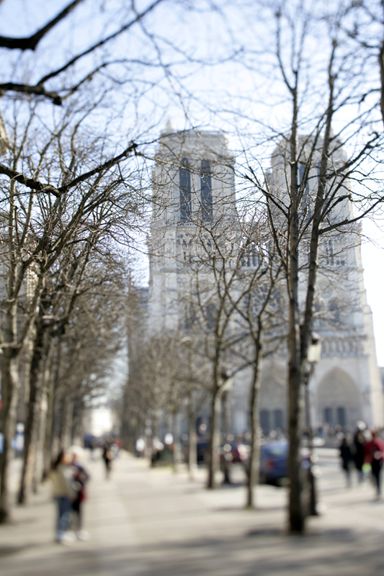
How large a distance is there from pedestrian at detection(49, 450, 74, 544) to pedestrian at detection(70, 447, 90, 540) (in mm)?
188

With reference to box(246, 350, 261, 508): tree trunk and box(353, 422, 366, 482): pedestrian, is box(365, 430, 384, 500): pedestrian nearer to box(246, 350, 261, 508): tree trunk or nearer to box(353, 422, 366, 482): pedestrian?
box(353, 422, 366, 482): pedestrian

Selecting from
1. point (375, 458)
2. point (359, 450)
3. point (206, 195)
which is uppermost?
point (206, 195)

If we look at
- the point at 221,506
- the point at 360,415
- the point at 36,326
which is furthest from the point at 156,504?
the point at 360,415

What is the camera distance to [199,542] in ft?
33.9

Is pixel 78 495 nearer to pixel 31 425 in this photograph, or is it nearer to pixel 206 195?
pixel 31 425

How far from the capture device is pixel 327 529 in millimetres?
11234

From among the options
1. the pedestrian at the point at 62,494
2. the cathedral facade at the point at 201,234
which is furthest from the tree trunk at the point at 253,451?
the pedestrian at the point at 62,494

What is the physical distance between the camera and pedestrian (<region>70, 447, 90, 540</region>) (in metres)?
10.9

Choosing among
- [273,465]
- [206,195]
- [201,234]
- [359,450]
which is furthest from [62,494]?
[273,465]

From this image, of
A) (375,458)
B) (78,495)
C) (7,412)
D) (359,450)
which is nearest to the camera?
(78,495)

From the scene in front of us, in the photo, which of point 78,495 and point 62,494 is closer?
point 62,494

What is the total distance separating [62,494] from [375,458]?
363 inches

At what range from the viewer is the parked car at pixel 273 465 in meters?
21.5

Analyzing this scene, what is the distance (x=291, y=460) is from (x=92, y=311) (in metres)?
10.1
